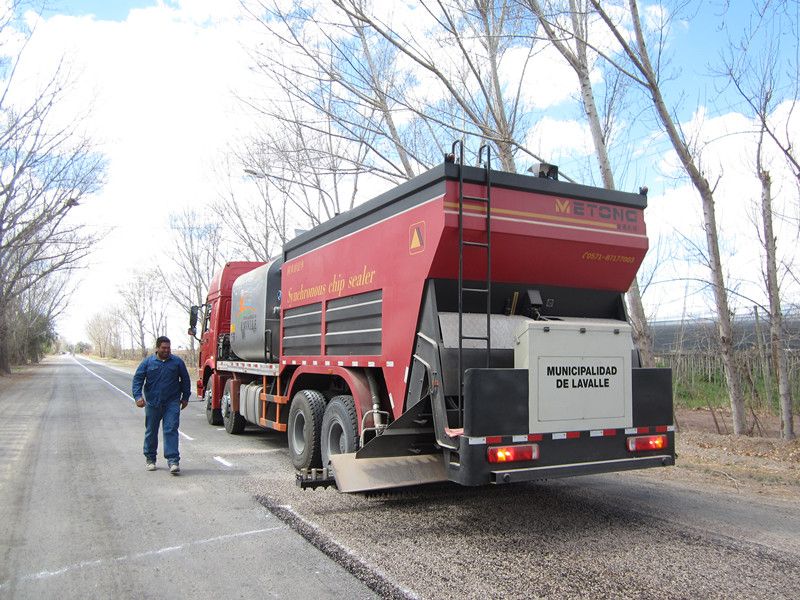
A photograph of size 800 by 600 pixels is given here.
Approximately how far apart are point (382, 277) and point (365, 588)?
289cm

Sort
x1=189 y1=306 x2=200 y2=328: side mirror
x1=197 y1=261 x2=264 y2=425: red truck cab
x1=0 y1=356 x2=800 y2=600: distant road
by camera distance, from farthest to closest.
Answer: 1. x1=189 y1=306 x2=200 y2=328: side mirror
2. x1=197 y1=261 x2=264 y2=425: red truck cab
3. x1=0 y1=356 x2=800 y2=600: distant road

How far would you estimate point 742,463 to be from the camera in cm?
835

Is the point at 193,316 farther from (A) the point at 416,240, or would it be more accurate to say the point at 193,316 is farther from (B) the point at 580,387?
(B) the point at 580,387

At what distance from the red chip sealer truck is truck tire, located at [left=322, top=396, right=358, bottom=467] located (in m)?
0.02

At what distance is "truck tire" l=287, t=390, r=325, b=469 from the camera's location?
7.16 m

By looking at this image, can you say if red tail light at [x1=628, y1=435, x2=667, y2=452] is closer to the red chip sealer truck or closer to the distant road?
the red chip sealer truck

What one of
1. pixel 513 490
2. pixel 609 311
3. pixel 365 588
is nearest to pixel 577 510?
pixel 513 490

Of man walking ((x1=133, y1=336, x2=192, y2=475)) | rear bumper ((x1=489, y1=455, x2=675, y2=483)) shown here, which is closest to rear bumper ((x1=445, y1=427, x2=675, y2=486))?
rear bumper ((x1=489, y1=455, x2=675, y2=483))

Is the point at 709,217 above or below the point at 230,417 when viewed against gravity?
above

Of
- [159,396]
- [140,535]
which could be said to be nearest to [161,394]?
[159,396]

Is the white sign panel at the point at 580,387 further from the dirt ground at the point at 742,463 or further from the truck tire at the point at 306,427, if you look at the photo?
the truck tire at the point at 306,427

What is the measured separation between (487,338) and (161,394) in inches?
195

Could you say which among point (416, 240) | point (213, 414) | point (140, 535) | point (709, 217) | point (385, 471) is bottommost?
point (140, 535)

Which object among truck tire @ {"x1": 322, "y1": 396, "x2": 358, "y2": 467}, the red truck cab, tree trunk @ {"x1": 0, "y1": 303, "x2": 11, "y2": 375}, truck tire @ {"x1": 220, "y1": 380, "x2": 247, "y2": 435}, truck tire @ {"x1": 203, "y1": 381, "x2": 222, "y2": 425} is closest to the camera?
truck tire @ {"x1": 322, "y1": 396, "x2": 358, "y2": 467}
